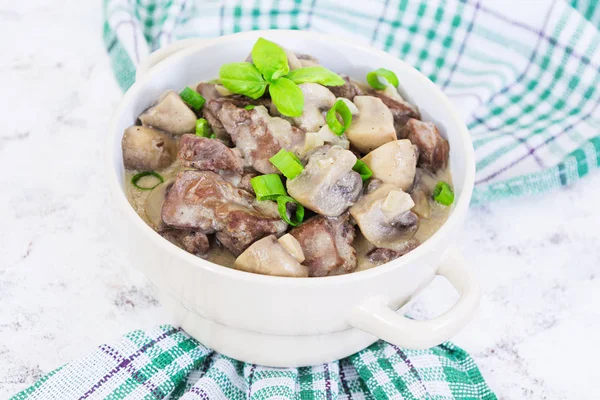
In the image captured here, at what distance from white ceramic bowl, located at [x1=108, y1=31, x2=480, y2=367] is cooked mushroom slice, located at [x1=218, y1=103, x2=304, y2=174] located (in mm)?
377

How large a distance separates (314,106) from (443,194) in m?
0.51

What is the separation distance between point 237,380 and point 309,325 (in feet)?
1.59

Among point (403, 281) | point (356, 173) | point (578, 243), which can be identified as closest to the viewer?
point (403, 281)

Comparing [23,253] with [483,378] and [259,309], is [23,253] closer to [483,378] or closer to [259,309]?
[259,309]

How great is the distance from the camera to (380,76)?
2730mm

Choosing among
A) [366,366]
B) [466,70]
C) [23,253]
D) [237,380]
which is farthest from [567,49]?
[23,253]

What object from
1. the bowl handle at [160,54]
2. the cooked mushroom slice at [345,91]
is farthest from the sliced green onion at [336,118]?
the bowl handle at [160,54]

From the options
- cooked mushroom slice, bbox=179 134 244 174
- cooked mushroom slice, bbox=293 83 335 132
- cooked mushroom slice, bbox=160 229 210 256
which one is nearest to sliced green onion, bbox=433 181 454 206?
cooked mushroom slice, bbox=293 83 335 132

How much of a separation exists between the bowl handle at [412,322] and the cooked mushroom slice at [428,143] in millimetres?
490

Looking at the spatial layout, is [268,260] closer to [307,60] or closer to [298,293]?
[298,293]

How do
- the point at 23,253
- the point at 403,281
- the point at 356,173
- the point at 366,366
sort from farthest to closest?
the point at 23,253 < the point at 366,366 < the point at 356,173 < the point at 403,281

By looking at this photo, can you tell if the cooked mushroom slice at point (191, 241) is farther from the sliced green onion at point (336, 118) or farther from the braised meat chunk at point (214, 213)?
the sliced green onion at point (336, 118)

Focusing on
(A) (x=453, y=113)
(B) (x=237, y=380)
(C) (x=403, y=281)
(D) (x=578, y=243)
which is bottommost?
(B) (x=237, y=380)

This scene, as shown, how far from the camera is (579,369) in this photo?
261 centimetres
